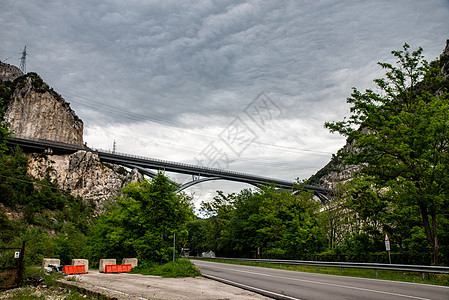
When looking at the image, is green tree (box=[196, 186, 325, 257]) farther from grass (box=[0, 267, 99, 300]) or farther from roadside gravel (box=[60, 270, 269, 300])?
grass (box=[0, 267, 99, 300])

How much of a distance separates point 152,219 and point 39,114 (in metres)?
77.3

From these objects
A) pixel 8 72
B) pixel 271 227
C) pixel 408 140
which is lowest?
pixel 271 227

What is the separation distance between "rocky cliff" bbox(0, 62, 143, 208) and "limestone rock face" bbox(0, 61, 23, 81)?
846cm

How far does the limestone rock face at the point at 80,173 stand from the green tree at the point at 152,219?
→ 5327cm

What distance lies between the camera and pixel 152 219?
64.1ft

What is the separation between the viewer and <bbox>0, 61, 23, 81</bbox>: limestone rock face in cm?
10003

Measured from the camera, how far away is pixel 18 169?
6156cm

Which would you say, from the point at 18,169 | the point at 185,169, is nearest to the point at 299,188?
the point at 185,169

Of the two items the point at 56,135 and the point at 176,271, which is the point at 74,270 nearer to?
the point at 176,271

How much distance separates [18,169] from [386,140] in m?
66.0

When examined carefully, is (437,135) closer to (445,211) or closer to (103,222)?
(445,211)

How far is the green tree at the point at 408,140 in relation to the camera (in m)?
16.1

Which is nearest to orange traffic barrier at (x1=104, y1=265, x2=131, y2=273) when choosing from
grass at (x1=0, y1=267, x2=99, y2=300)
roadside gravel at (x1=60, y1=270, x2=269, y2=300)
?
grass at (x1=0, y1=267, x2=99, y2=300)

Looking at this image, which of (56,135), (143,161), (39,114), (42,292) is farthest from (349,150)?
(39,114)
